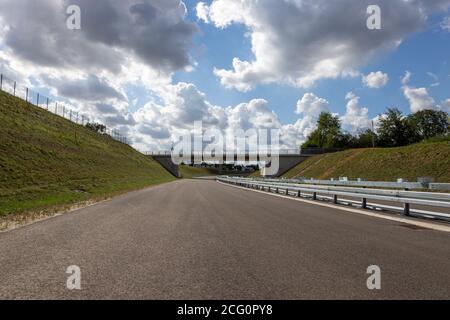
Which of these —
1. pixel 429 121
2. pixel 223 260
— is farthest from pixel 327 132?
pixel 223 260

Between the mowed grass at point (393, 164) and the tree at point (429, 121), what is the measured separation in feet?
191

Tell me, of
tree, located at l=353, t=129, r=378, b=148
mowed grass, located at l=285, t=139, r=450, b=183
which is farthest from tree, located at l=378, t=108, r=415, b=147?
mowed grass, located at l=285, t=139, r=450, b=183

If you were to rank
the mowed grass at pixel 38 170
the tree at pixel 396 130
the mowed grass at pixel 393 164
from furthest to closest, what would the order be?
1. the tree at pixel 396 130
2. the mowed grass at pixel 393 164
3. the mowed grass at pixel 38 170

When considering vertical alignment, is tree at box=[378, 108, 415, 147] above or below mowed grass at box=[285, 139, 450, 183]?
above

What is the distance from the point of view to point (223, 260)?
4.86 meters

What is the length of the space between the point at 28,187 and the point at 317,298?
1895cm

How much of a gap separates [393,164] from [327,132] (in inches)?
2468

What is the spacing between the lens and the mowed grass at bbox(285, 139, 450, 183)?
119ft

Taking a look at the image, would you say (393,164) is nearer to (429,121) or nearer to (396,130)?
(396,130)

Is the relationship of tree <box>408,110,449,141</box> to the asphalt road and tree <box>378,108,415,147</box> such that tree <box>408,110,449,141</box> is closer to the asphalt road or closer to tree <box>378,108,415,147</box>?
tree <box>378,108,415,147</box>

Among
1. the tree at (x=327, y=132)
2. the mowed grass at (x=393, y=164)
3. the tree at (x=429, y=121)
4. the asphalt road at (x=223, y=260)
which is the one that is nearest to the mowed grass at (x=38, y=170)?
the asphalt road at (x=223, y=260)

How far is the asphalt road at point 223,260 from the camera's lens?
3.59 meters

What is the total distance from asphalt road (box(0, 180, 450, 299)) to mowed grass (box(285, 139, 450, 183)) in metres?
31.9

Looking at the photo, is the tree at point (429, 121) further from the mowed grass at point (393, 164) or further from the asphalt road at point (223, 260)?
the asphalt road at point (223, 260)
